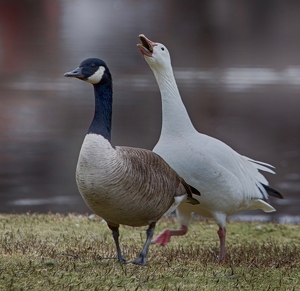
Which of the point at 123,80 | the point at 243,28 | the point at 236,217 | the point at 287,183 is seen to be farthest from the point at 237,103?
the point at 243,28

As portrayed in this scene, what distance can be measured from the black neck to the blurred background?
4.65 metres

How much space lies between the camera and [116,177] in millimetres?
5203

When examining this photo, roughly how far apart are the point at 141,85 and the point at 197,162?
2425 cm

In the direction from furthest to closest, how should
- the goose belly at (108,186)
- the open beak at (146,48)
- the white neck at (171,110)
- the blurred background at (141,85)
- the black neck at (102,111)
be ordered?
the blurred background at (141,85)
the open beak at (146,48)
the white neck at (171,110)
the black neck at (102,111)
the goose belly at (108,186)

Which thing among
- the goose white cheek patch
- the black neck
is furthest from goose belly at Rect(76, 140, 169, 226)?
the goose white cheek patch

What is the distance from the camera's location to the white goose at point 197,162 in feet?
20.5

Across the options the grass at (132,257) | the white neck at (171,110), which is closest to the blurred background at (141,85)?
the grass at (132,257)

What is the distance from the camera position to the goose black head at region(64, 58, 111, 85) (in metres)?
5.57

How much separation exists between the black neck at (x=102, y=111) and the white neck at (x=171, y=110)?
3.04 ft

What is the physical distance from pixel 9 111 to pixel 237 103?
773cm

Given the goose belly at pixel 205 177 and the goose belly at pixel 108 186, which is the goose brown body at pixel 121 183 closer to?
the goose belly at pixel 108 186

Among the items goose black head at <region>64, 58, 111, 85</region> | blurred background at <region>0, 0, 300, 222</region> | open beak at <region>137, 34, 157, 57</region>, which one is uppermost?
open beak at <region>137, 34, 157, 57</region>

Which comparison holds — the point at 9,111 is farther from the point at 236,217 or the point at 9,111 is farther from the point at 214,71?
the point at 214,71

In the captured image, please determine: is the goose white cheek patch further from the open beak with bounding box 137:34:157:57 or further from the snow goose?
the open beak with bounding box 137:34:157:57
